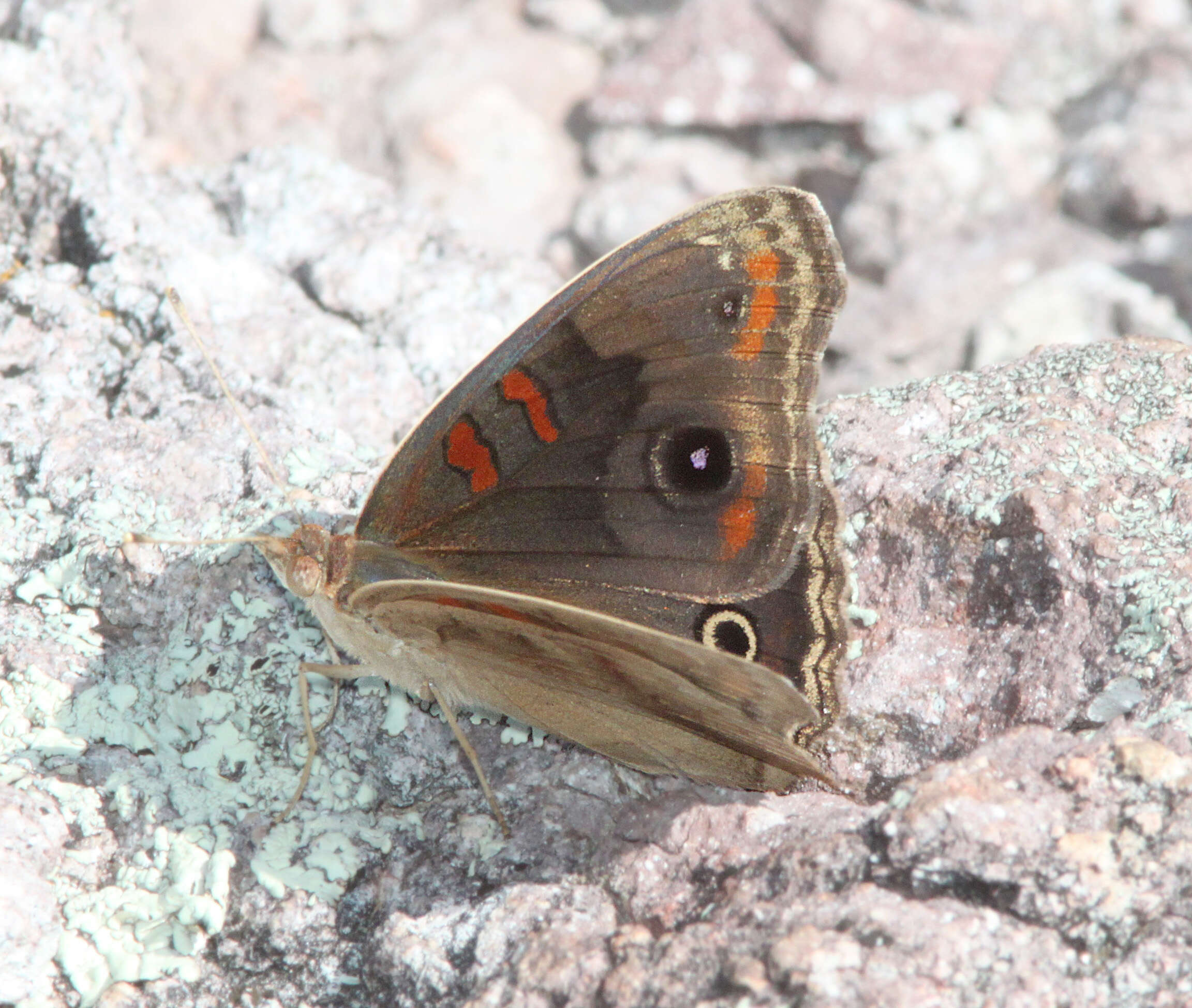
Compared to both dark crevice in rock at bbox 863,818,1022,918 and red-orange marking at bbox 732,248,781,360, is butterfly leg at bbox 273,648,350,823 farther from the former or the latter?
dark crevice in rock at bbox 863,818,1022,918

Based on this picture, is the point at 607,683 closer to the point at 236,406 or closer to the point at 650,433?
the point at 650,433

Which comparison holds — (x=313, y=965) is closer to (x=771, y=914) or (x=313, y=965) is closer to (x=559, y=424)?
(x=771, y=914)

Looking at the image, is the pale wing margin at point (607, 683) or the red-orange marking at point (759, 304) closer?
the pale wing margin at point (607, 683)

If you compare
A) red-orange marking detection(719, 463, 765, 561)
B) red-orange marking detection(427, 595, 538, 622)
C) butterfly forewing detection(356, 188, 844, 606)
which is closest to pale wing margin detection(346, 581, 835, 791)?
red-orange marking detection(427, 595, 538, 622)

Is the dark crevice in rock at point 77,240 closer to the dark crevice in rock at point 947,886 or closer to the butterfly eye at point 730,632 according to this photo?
the butterfly eye at point 730,632

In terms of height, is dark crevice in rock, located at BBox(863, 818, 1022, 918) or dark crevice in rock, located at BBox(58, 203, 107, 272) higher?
dark crevice in rock, located at BBox(58, 203, 107, 272)

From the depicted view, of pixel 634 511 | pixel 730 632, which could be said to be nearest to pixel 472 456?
pixel 634 511

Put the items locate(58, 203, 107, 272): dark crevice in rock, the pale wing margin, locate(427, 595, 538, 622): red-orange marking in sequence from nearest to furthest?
the pale wing margin, locate(427, 595, 538, 622): red-orange marking, locate(58, 203, 107, 272): dark crevice in rock

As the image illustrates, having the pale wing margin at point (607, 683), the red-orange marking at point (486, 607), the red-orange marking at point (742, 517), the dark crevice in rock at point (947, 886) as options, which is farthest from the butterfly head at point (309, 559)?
the dark crevice in rock at point (947, 886)

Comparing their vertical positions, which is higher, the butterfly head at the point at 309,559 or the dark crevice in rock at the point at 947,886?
the butterfly head at the point at 309,559
